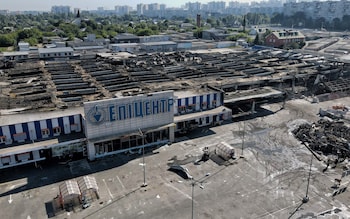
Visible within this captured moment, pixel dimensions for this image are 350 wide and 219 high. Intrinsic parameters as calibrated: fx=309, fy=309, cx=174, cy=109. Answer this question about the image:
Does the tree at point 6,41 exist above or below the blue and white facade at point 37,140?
above

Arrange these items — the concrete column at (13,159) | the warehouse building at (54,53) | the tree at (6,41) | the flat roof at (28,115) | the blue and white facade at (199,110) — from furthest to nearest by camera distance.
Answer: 1. the tree at (6,41)
2. the warehouse building at (54,53)
3. the blue and white facade at (199,110)
4. the flat roof at (28,115)
5. the concrete column at (13,159)

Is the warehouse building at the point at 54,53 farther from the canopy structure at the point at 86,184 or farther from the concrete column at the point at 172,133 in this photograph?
the canopy structure at the point at 86,184

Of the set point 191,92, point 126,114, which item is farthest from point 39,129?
point 191,92

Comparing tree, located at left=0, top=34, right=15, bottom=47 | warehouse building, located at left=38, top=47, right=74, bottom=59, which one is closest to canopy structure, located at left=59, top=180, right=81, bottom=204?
warehouse building, located at left=38, top=47, right=74, bottom=59

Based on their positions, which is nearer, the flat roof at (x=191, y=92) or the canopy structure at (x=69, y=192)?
the canopy structure at (x=69, y=192)

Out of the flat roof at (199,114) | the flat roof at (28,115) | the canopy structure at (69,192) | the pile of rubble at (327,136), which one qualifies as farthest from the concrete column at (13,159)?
the pile of rubble at (327,136)

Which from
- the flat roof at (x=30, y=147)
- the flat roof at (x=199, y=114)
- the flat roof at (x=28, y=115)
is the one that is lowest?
the flat roof at (x=30, y=147)

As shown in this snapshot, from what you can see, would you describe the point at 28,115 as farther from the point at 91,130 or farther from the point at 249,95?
the point at 249,95

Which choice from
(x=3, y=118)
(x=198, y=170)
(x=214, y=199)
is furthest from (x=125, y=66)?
(x=214, y=199)
